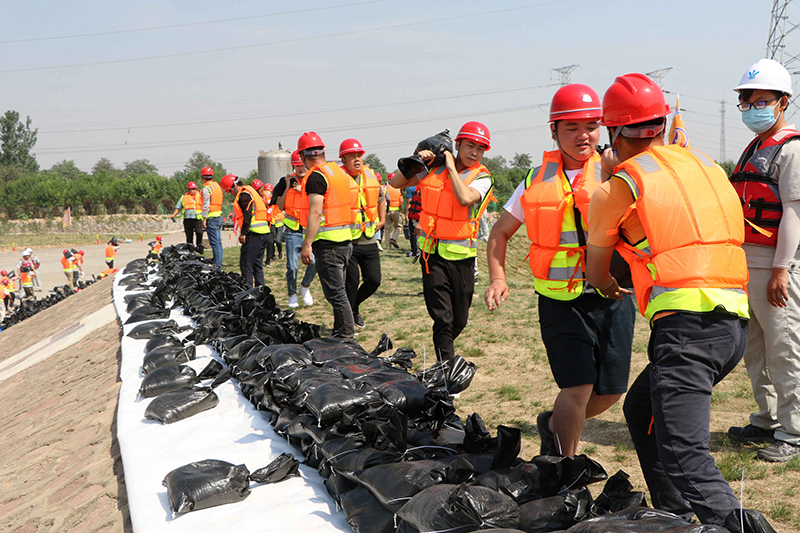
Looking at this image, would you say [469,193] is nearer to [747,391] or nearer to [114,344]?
[747,391]

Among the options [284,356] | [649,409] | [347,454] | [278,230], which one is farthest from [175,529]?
[278,230]

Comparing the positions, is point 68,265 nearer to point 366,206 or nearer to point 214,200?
point 214,200

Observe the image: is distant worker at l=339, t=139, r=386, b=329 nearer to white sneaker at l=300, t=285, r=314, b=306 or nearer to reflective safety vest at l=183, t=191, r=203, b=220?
white sneaker at l=300, t=285, r=314, b=306

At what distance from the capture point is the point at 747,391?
4812 millimetres

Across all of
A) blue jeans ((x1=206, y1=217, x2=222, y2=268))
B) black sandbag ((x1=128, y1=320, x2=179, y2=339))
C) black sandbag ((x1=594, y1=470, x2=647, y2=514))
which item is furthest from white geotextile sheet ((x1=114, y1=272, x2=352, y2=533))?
blue jeans ((x1=206, y1=217, x2=222, y2=268))

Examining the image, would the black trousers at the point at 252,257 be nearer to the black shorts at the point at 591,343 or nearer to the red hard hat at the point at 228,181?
the red hard hat at the point at 228,181

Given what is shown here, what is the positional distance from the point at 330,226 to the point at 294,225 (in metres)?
3.29

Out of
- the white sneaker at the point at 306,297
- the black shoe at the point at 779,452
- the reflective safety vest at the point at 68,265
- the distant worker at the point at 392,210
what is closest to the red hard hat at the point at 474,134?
the black shoe at the point at 779,452

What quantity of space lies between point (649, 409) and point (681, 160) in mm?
939

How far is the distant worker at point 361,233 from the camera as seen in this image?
649cm

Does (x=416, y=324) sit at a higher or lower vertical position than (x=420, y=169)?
lower

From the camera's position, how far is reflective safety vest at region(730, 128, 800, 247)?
343cm

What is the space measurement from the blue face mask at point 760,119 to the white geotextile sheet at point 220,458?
3.07m

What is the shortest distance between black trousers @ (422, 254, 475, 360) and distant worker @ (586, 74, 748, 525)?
7.70ft
